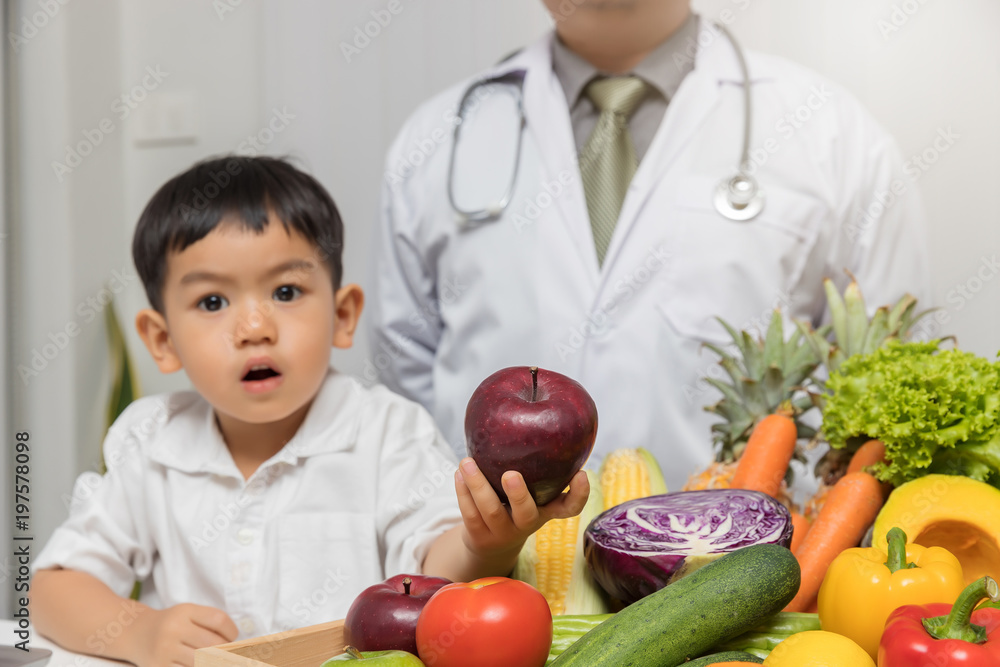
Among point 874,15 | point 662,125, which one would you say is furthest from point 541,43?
point 874,15

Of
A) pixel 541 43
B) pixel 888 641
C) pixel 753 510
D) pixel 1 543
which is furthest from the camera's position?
pixel 1 543

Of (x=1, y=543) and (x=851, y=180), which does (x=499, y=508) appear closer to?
(x=851, y=180)

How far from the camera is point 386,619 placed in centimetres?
A: 70

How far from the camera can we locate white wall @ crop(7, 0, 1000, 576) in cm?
206

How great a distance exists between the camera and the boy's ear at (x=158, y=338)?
113 centimetres

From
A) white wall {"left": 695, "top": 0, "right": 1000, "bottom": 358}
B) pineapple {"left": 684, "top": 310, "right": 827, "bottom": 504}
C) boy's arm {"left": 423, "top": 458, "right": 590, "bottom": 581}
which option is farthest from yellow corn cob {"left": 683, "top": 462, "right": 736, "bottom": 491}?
white wall {"left": 695, "top": 0, "right": 1000, "bottom": 358}

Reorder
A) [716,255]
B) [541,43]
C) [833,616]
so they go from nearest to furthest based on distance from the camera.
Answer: [833,616] → [716,255] → [541,43]

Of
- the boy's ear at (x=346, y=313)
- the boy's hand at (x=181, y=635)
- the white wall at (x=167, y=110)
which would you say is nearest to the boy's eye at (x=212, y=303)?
the boy's ear at (x=346, y=313)

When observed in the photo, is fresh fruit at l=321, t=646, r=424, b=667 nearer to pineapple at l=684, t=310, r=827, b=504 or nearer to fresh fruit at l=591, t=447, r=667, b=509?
fresh fruit at l=591, t=447, r=667, b=509

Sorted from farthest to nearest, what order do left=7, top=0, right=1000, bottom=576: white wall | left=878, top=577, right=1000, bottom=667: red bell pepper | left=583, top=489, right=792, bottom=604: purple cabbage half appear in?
left=7, top=0, right=1000, bottom=576: white wall → left=583, top=489, right=792, bottom=604: purple cabbage half → left=878, top=577, right=1000, bottom=667: red bell pepper

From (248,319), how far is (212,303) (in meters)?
0.08

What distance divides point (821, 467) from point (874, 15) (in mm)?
1239

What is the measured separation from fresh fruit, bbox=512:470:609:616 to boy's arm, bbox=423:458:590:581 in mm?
35

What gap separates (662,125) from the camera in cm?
166
